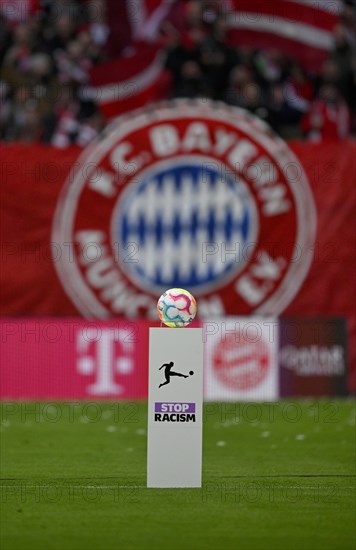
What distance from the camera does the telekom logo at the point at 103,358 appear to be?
47.7ft

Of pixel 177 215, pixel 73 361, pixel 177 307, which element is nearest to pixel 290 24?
pixel 177 215

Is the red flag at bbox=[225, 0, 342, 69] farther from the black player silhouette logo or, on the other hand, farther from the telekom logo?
the black player silhouette logo

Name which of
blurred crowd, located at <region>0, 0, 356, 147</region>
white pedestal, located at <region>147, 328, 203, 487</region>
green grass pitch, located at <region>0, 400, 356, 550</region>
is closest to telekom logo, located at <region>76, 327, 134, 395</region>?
green grass pitch, located at <region>0, 400, 356, 550</region>

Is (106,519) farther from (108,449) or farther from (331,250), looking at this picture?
(331,250)

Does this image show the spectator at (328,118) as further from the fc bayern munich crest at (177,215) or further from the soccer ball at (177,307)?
the soccer ball at (177,307)

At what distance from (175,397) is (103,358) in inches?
243

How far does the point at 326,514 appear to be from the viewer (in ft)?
25.6

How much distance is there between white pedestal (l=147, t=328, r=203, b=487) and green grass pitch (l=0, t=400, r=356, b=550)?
0.29 metres

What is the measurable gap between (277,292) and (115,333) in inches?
82.2

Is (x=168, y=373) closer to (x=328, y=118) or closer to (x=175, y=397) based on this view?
(x=175, y=397)

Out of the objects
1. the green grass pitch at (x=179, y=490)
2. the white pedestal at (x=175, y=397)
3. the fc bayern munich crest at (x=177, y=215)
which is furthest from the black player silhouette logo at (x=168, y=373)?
the fc bayern munich crest at (x=177, y=215)

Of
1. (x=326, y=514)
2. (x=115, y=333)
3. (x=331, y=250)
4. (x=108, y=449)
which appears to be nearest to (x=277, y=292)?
(x=331, y=250)

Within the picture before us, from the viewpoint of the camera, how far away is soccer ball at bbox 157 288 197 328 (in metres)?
8.41

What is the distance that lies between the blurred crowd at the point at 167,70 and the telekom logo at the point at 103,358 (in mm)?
3974
